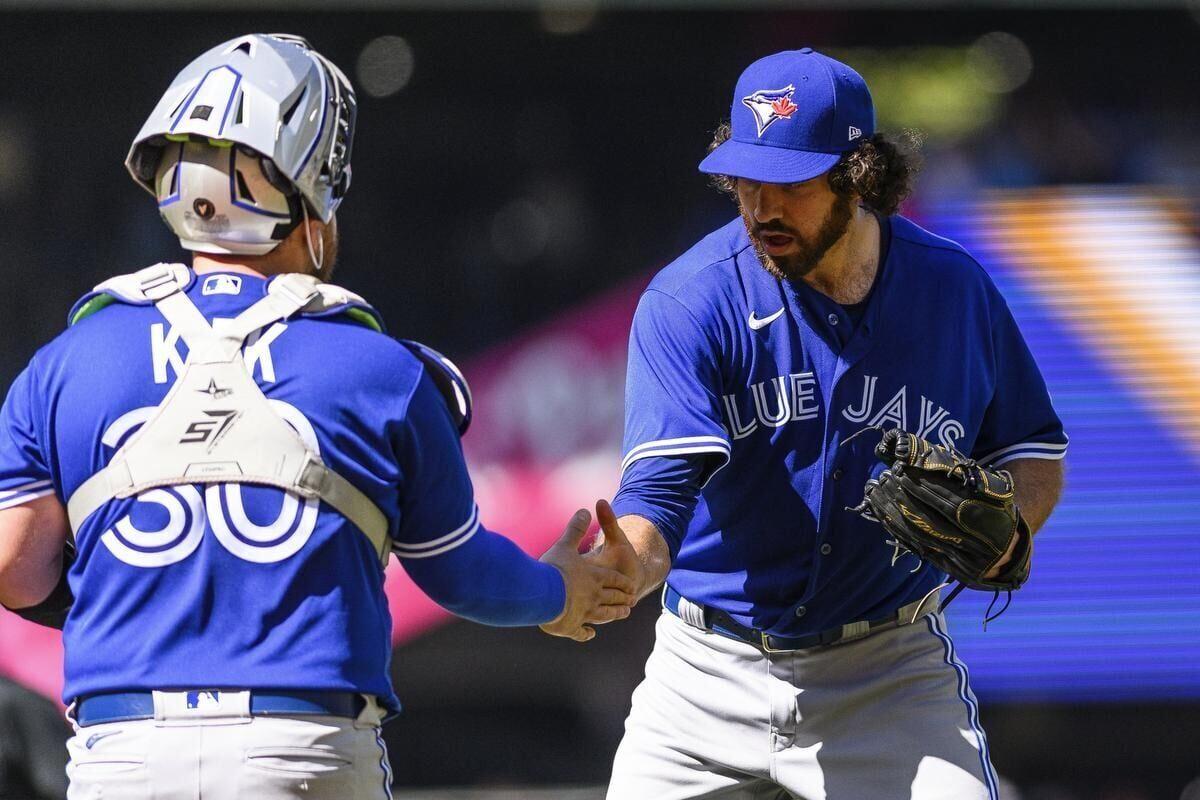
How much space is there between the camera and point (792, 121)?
3939mm

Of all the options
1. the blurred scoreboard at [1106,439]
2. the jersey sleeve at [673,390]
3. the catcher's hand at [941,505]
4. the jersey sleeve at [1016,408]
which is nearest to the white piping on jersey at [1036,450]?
the jersey sleeve at [1016,408]

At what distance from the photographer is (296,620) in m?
2.74

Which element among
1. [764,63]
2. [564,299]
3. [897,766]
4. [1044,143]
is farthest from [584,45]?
[897,766]

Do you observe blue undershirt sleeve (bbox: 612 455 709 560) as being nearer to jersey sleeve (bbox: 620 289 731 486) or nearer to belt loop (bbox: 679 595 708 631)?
jersey sleeve (bbox: 620 289 731 486)

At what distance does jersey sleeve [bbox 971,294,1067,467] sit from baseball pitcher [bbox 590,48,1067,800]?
0.03 m

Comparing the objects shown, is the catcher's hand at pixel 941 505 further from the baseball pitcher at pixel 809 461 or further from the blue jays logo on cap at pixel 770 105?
the blue jays logo on cap at pixel 770 105

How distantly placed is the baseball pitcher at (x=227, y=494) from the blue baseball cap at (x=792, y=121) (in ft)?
4.11

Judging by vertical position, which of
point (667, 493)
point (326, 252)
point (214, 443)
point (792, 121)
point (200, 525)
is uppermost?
point (792, 121)

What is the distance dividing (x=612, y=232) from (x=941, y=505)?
140 inches

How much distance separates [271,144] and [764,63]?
159 centimetres

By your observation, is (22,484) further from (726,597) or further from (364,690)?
(726,597)

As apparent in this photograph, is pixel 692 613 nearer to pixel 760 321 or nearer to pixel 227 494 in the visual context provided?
pixel 760 321

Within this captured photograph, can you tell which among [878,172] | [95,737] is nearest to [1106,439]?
[878,172]

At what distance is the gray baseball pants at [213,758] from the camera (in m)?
2.69
